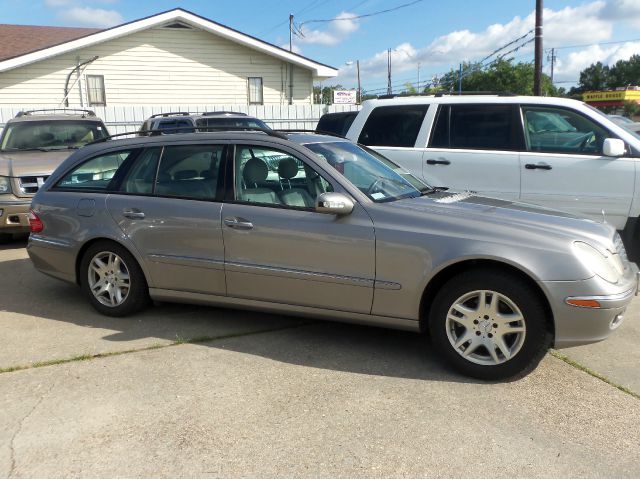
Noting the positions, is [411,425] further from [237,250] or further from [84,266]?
[84,266]

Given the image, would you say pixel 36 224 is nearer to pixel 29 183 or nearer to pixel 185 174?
pixel 185 174

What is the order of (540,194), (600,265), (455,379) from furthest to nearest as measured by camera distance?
(540,194) < (455,379) < (600,265)

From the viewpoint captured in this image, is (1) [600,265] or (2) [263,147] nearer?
(1) [600,265]

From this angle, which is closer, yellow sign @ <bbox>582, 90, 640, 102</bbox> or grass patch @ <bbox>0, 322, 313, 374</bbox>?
grass patch @ <bbox>0, 322, 313, 374</bbox>

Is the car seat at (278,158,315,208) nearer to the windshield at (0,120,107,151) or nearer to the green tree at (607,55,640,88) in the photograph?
the windshield at (0,120,107,151)

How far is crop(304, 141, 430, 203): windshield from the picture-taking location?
170 inches

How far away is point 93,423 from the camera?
10.9 ft

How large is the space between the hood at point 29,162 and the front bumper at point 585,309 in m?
6.82

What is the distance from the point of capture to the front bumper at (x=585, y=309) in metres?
3.49

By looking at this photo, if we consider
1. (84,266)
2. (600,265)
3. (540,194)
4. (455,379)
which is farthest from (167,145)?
(540,194)

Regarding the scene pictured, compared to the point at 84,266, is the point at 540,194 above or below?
above

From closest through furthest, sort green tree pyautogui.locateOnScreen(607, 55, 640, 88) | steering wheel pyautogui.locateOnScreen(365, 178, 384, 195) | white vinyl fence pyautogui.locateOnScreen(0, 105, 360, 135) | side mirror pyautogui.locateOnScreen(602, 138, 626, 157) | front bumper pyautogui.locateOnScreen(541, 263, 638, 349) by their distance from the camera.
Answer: front bumper pyautogui.locateOnScreen(541, 263, 638, 349) → steering wheel pyautogui.locateOnScreen(365, 178, 384, 195) → side mirror pyautogui.locateOnScreen(602, 138, 626, 157) → white vinyl fence pyautogui.locateOnScreen(0, 105, 360, 135) → green tree pyautogui.locateOnScreen(607, 55, 640, 88)

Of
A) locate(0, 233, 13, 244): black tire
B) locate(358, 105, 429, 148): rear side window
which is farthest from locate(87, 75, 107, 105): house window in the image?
locate(358, 105, 429, 148): rear side window

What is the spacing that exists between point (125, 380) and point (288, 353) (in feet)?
3.71
